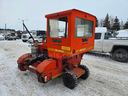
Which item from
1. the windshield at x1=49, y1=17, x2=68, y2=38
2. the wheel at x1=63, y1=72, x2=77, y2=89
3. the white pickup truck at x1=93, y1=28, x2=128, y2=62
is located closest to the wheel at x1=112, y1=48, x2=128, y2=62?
the white pickup truck at x1=93, y1=28, x2=128, y2=62

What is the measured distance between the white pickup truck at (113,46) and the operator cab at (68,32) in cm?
434

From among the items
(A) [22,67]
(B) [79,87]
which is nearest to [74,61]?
(B) [79,87]

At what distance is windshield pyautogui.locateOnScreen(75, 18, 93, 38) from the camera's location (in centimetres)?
390

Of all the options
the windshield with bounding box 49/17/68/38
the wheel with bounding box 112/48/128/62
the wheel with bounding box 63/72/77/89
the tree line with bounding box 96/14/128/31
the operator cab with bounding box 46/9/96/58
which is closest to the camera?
the operator cab with bounding box 46/9/96/58

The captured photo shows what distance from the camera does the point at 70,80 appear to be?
4.20 metres

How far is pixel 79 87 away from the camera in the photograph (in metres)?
4.37

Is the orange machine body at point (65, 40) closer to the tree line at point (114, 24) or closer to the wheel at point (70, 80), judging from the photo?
the wheel at point (70, 80)

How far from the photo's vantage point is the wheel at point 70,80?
413cm

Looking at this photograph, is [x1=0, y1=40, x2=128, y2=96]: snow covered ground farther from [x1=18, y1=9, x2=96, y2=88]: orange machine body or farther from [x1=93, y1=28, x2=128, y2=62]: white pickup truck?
[x1=93, y1=28, x2=128, y2=62]: white pickup truck

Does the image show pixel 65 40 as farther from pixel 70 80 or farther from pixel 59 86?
pixel 59 86

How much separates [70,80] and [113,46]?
5.19 meters

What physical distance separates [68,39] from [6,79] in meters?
2.81

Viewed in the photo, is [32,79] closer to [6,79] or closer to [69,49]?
[6,79]

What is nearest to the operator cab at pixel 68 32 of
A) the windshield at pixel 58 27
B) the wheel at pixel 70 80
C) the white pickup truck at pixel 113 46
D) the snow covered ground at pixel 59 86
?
the windshield at pixel 58 27
